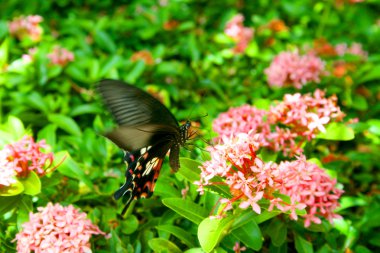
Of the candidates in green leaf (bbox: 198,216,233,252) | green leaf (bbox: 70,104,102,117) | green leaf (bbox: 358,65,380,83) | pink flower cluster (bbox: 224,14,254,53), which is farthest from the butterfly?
green leaf (bbox: 358,65,380,83)

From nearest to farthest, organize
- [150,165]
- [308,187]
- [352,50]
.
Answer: [308,187], [150,165], [352,50]

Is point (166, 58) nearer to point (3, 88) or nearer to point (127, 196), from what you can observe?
point (3, 88)

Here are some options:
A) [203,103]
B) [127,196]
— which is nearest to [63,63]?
[203,103]

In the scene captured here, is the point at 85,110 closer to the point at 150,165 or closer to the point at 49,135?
the point at 49,135

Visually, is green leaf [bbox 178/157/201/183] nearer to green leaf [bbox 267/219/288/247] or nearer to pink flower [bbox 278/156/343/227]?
pink flower [bbox 278/156/343/227]

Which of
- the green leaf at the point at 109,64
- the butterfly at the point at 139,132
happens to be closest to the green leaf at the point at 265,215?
the butterfly at the point at 139,132

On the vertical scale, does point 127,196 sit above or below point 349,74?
below

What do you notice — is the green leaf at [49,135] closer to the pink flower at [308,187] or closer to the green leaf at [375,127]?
the pink flower at [308,187]

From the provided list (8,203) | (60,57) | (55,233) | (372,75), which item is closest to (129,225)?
(55,233)
